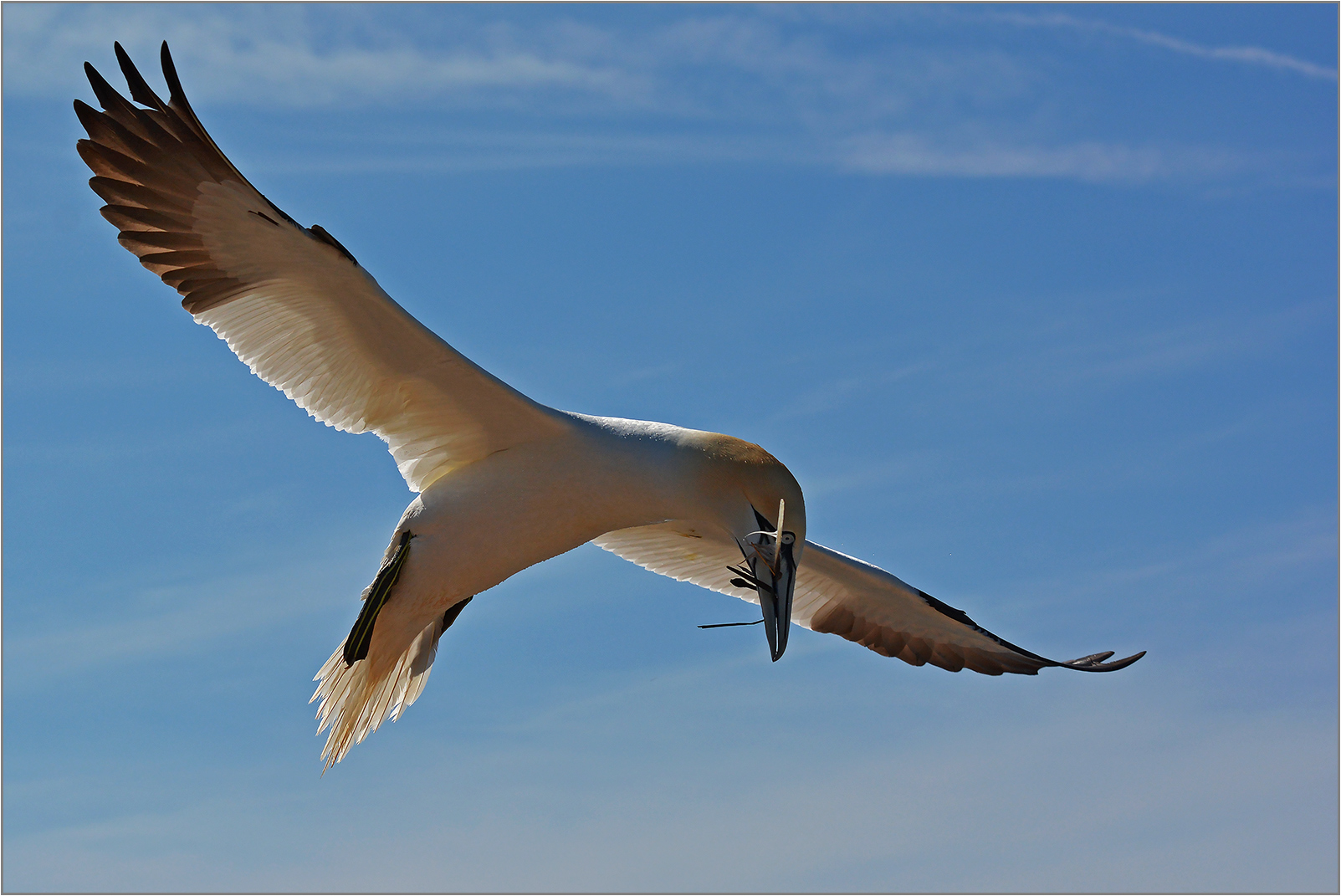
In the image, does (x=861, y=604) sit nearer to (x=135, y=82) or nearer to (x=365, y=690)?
(x=365, y=690)

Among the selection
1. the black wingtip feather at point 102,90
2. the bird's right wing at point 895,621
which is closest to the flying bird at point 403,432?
the black wingtip feather at point 102,90

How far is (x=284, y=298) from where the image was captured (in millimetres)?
6695

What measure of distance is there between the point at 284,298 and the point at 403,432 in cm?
108

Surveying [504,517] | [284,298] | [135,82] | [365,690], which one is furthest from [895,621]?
[135,82]

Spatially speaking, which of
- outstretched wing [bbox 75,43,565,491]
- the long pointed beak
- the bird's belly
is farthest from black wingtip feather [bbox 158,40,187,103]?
the long pointed beak

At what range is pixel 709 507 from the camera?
262 inches

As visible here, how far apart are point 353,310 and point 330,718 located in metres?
2.62

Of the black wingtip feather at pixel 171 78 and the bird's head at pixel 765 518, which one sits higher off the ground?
the black wingtip feather at pixel 171 78

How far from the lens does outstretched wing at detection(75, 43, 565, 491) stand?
20.8 feet

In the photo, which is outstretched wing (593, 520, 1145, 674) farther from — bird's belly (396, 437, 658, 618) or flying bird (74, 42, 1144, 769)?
bird's belly (396, 437, 658, 618)

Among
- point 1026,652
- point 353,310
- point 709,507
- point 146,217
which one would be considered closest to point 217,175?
point 146,217

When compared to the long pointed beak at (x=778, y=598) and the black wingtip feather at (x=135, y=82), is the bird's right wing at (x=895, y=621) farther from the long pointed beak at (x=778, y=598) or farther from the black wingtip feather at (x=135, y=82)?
the black wingtip feather at (x=135, y=82)

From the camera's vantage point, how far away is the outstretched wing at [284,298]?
6352 mm

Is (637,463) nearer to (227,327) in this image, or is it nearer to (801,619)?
(227,327)
